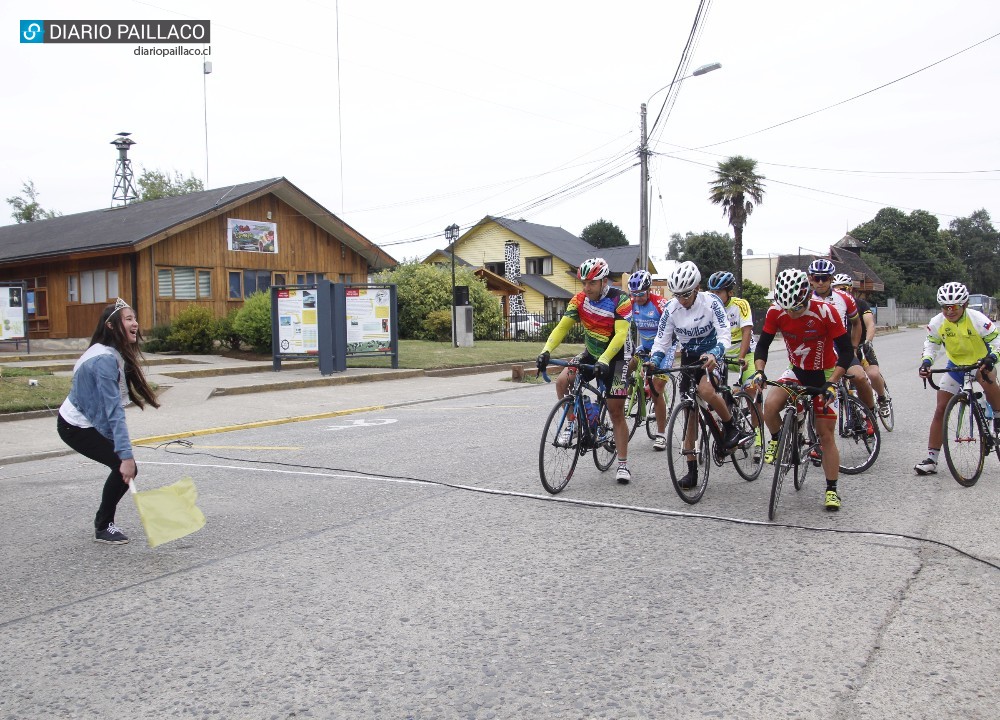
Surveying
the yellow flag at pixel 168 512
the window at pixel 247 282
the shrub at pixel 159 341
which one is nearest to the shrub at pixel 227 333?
the shrub at pixel 159 341

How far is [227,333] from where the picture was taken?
2438cm

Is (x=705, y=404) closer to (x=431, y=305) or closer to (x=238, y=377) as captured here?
(x=238, y=377)

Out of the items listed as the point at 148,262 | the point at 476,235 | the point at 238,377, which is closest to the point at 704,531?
the point at 238,377

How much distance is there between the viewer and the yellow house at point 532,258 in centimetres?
5628

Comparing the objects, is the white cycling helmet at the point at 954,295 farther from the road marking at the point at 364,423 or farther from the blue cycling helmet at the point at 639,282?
the road marking at the point at 364,423

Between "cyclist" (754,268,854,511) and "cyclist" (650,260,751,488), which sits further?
"cyclist" (650,260,751,488)

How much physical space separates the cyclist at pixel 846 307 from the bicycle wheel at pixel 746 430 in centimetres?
97

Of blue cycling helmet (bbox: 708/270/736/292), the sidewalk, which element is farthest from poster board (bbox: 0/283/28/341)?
blue cycling helmet (bbox: 708/270/736/292)

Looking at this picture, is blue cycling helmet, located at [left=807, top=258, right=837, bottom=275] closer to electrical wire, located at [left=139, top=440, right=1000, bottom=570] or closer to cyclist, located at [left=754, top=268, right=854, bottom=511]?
cyclist, located at [left=754, top=268, right=854, bottom=511]

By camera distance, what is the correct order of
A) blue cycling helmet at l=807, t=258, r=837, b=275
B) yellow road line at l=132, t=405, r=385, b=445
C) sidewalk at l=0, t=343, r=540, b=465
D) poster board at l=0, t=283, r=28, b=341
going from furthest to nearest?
poster board at l=0, t=283, r=28, b=341 → sidewalk at l=0, t=343, r=540, b=465 → yellow road line at l=132, t=405, r=385, b=445 → blue cycling helmet at l=807, t=258, r=837, b=275

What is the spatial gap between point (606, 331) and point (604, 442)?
1.00 metres

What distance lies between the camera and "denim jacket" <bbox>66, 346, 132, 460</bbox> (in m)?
5.54

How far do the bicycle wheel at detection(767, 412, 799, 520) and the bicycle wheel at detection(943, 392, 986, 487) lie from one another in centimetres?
158

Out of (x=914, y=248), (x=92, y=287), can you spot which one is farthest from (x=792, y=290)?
(x=914, y=248)
